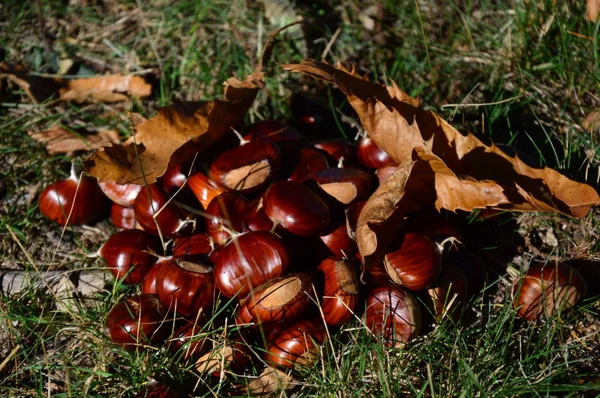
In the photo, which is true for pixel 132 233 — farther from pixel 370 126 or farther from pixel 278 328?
pixel 370 126

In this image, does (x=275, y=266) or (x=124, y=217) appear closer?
(x=275, y=266)

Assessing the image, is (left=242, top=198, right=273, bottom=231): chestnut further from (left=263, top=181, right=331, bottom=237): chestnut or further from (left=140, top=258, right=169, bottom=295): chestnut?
(left=140, top=258, right=169, bottom=295): chestnut

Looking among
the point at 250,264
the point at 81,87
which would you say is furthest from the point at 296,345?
the point at 81,87

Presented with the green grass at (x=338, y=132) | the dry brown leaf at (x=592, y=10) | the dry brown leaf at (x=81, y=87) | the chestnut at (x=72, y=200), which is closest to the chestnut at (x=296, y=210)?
the green grass at (x=338, y=132)

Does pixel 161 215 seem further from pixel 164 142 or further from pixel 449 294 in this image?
pixel 449 294

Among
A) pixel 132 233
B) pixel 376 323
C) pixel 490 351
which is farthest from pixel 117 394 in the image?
pixel 490 351

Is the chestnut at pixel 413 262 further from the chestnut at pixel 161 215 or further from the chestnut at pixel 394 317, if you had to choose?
the chestnut at pixel 161 215

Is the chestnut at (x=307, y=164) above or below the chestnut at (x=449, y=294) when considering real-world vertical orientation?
above
